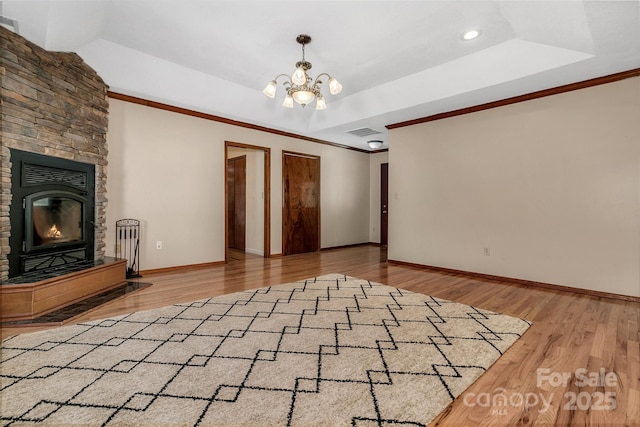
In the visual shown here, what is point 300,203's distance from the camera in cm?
A: 653

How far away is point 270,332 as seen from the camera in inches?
92.5

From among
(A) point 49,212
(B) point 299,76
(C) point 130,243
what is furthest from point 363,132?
(A) point 49,212

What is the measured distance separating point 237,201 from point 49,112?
13.5ft

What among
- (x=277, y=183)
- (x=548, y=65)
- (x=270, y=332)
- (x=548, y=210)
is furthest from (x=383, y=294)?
(x=277, y=183)

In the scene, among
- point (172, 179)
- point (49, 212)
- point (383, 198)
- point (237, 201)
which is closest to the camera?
point (49, 212)

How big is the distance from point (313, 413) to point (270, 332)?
99 centimetres

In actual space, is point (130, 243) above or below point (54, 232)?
below

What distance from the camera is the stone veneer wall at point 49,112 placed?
2646 mm

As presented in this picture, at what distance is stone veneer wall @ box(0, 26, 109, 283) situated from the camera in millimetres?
2646

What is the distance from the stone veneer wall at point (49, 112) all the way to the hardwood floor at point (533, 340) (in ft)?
4.24

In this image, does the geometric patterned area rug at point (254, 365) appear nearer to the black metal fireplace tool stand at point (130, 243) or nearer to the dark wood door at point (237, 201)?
the black metal fireplace tool stand at point (130, 243)

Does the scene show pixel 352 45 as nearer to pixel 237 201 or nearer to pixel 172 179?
pixel 172 179

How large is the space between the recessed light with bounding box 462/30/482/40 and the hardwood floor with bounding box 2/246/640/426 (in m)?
2.87

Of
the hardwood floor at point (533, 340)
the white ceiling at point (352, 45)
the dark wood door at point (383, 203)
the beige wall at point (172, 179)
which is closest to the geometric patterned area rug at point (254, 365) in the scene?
the hardwood floor at point (533, 340)
